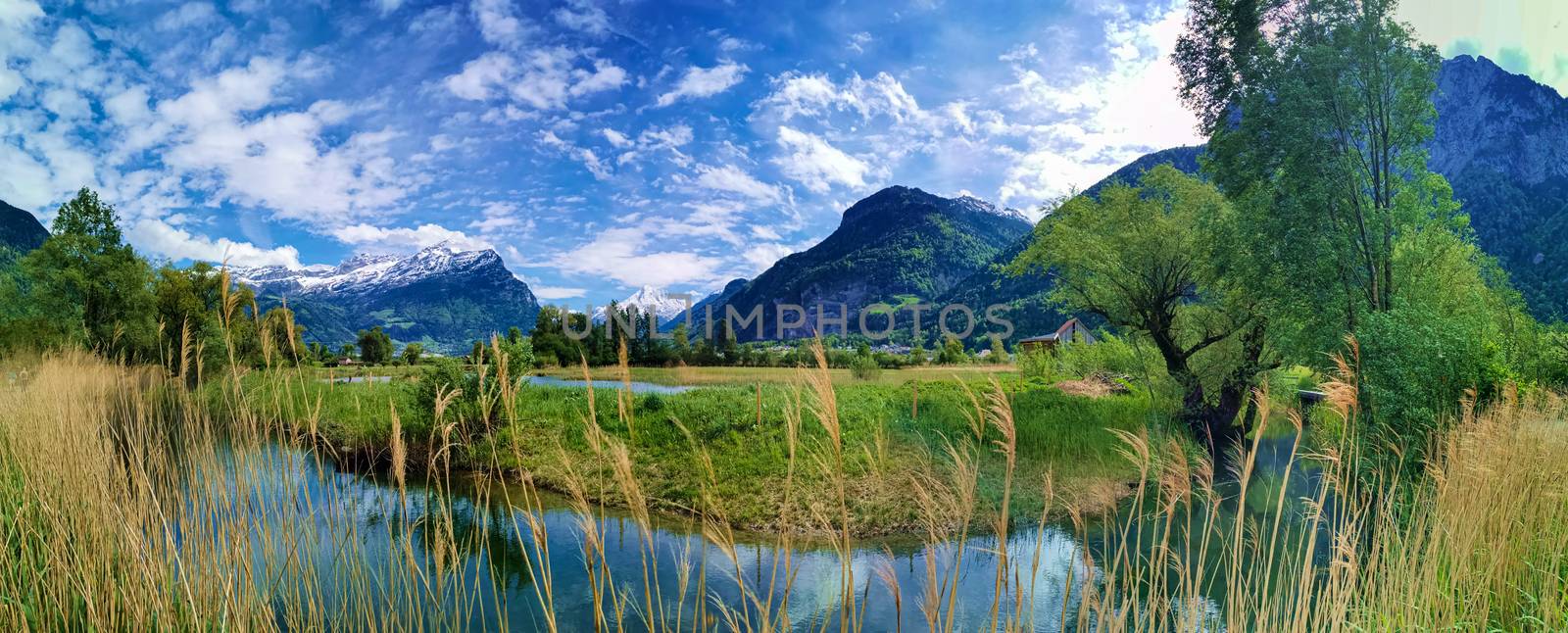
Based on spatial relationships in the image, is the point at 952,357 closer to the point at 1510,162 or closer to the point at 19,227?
the point at 1510,162

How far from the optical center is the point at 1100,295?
22047 mm

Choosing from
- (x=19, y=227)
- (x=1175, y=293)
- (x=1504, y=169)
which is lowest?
(x=1175, y=293)

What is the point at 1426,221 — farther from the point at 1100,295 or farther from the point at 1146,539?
the point at 1146,539

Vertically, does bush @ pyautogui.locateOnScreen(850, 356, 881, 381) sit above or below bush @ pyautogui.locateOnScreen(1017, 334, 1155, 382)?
below

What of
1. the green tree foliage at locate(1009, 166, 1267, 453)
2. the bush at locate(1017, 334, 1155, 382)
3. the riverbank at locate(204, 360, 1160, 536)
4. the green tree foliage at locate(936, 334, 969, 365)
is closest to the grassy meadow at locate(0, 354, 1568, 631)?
the riverbank at locate(204, 360, 1160, 536)

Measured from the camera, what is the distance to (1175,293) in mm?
21125

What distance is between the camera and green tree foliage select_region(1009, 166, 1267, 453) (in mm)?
19922

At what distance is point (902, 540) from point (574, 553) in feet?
18.3

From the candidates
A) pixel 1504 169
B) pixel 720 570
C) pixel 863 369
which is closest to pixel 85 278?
pixel 720 570

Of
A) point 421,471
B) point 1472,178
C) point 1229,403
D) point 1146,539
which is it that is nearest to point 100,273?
point 421,471

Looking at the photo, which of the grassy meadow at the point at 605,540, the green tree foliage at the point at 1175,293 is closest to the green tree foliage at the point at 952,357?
the green tree foliage at the point at 1175,293

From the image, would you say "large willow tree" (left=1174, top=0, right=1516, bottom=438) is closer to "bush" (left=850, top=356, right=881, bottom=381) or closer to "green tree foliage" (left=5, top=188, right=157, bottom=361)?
"bush" (left=850, top=356, right=881, bottom=381)

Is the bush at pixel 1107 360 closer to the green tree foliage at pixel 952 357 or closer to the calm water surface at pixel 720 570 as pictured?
the calm water surface at pixel 720 570

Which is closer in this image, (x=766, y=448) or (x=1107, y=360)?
(x=766, y=448)
